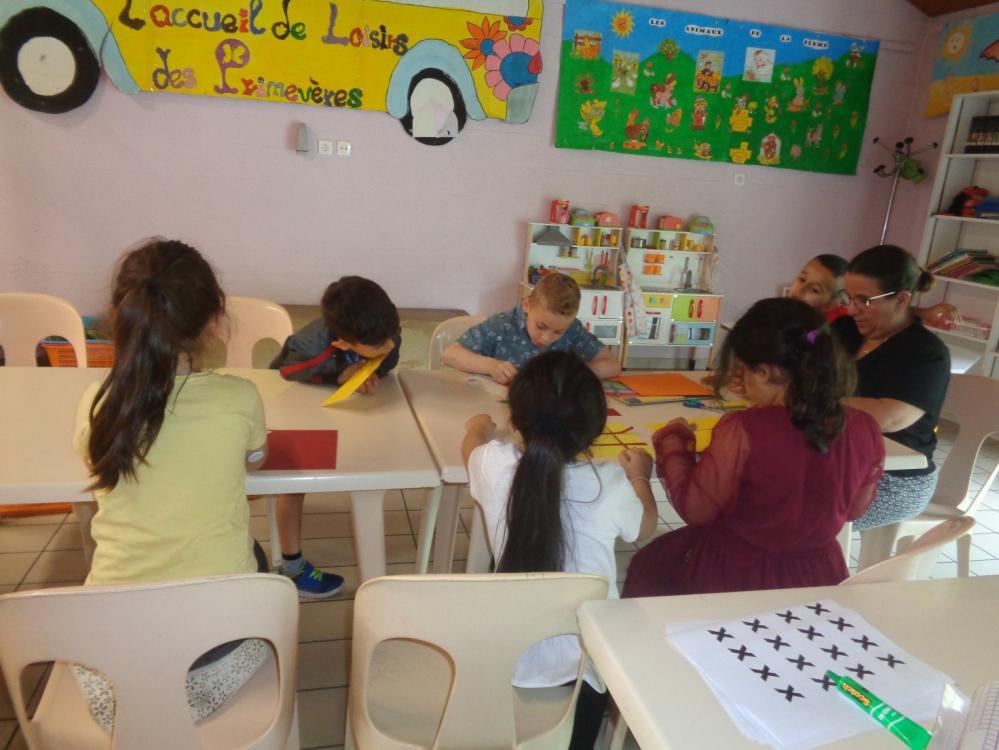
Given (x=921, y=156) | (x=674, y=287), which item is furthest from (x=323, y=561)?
(x=921, y=156)

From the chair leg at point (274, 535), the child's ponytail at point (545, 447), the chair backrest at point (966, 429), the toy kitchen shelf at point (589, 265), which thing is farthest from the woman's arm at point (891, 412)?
the toy kitchen shelf at point (589, 265)

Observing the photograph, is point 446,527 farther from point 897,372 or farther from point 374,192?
point 374,192

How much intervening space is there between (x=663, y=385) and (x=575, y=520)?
1.11 metres

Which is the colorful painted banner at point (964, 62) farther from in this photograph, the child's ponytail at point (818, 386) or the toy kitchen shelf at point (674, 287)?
the child's ponytail at point (818, 386)

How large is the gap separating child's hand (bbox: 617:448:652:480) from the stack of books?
392cm

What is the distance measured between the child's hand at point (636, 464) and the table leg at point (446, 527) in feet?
2.06

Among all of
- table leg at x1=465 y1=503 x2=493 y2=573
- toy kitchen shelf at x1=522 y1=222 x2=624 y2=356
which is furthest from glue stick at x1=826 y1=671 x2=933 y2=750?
toy kitchen shelf at x1=522 y1=222 x2=624 y2=356

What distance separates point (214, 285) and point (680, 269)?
4235 mm

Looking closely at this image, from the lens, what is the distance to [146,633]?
86 centimetres

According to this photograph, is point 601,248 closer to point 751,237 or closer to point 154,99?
point 751,237

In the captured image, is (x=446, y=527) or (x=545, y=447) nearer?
(x=545, y=447)

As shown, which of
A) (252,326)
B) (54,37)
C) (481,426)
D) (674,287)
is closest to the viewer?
(481,426)

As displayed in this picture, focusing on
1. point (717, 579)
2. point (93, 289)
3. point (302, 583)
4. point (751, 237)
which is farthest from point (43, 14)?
point (751, 237)

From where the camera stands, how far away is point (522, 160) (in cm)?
452
